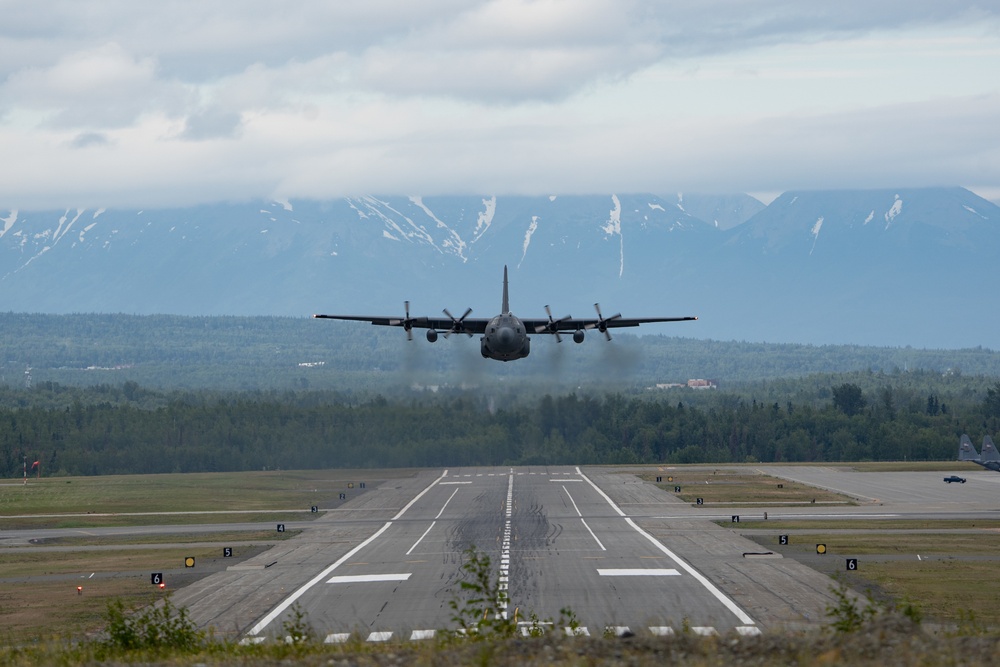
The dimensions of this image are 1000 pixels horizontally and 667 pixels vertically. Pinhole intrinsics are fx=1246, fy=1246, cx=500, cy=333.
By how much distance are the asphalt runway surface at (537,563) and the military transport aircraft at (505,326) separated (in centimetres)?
1079

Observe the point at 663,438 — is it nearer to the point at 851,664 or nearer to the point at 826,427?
the point at 826,427

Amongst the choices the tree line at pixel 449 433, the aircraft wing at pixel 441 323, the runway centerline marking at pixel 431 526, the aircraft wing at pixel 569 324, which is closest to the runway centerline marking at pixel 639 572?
the runway centerline marking at pixel 431 526

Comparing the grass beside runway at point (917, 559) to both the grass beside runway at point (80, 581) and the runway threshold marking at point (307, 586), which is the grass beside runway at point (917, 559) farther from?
the grass beside runway at point (80, 581)

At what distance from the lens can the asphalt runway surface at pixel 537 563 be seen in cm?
4425

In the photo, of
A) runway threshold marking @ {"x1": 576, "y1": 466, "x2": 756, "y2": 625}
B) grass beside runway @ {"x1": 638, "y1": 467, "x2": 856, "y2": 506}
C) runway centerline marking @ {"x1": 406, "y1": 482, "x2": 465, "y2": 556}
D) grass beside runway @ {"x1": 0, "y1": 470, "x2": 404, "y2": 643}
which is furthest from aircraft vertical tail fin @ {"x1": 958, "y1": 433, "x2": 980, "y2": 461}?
runway threshold marking @ {"x1": 576, "y1": 466, "x2": 756, "y2": 625}

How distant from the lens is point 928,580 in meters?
54.8

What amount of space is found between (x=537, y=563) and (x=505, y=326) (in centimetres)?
1389

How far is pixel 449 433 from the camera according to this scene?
A: 153 metres

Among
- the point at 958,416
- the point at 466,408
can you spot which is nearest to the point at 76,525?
the point at 466,408

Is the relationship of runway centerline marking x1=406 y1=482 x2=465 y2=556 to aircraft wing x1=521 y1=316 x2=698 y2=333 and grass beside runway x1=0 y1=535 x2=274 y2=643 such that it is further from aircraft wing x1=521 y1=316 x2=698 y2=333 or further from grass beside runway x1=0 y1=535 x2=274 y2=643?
aircraft wing x1=521 y1=316 x2=698 y2=333

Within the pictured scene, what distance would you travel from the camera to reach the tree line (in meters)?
145

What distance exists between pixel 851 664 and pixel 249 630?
2477 centimetres

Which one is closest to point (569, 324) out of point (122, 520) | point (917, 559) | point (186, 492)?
point (917, 559)

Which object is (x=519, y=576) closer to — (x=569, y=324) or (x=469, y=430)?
(x=569, y=324)
